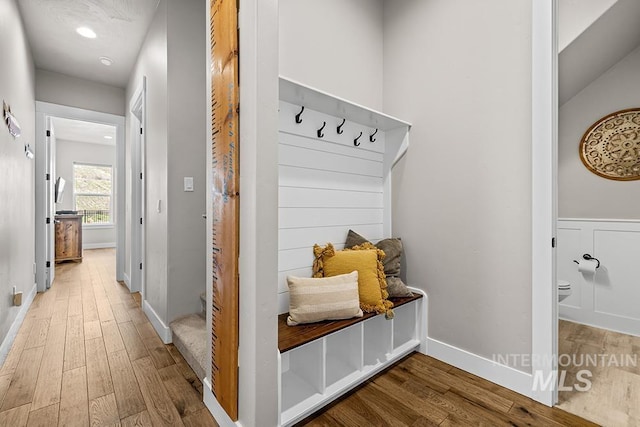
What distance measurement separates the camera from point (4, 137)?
207 centimetres

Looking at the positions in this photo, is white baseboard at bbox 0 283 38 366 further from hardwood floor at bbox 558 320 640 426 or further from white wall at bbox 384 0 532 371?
hardwood floor at bbox 558 320 640 426

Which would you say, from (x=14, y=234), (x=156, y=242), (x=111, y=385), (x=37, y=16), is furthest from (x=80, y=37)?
(x=111, y=385)

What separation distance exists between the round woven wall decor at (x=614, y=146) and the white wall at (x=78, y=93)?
543 cm

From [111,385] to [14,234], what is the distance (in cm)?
165

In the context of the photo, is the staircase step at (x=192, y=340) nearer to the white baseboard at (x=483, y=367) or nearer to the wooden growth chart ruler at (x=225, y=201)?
the wooden growth chart ruler at (x=225, y=201)

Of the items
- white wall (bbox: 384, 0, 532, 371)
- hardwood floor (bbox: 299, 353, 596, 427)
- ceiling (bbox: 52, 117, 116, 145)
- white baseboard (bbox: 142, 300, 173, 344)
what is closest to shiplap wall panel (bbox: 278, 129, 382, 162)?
white wall (bbox: 384, 0, 532, 371)

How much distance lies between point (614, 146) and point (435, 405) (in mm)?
2747

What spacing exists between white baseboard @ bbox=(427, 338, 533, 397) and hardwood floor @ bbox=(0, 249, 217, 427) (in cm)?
142

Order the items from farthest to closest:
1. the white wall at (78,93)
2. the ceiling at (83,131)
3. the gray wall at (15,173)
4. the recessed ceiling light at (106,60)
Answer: the ceiling at (83,131), the white wall at (78,93), the recessed ceiling light at (106,60), the gray wall at (15,173)

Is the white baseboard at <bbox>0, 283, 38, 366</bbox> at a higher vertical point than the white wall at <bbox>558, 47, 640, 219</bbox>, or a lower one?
lower

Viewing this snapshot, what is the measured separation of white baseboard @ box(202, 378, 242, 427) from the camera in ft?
4.37

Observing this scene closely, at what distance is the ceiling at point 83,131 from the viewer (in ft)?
18.4

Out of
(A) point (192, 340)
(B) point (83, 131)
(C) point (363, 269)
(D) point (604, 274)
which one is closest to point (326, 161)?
(C) point (363, 269)

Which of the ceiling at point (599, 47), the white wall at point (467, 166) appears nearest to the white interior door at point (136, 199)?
the white wall at point (467, 166)
